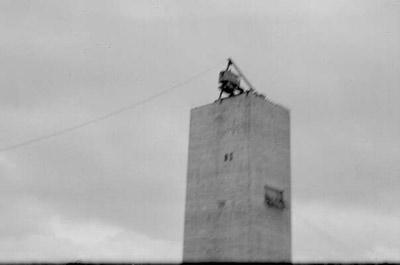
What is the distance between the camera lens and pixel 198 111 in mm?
43781

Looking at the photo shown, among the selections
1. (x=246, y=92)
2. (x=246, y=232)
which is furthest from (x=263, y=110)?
(x=246, y=232)

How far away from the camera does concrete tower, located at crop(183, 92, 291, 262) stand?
39188 millimetres

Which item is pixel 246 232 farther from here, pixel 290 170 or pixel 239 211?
pixel 290 170

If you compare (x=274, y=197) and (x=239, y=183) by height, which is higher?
(x=239, y=183)

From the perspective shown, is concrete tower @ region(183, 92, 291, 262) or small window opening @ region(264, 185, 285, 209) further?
small window opening @ region(264, 185, 285, 209)

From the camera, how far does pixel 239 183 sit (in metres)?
40.1

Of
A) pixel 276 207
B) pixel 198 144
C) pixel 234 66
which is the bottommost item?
pixel 276 207

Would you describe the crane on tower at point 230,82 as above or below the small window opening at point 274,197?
above

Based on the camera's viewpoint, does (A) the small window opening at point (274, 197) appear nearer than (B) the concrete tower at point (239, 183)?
No

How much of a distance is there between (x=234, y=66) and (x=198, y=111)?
4405mm

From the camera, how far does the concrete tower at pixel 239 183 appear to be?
3919 cm

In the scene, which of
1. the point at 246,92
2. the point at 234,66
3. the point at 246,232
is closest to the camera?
the point at 246,232

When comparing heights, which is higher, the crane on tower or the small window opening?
the crane on tower

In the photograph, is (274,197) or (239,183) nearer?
(239,183)
